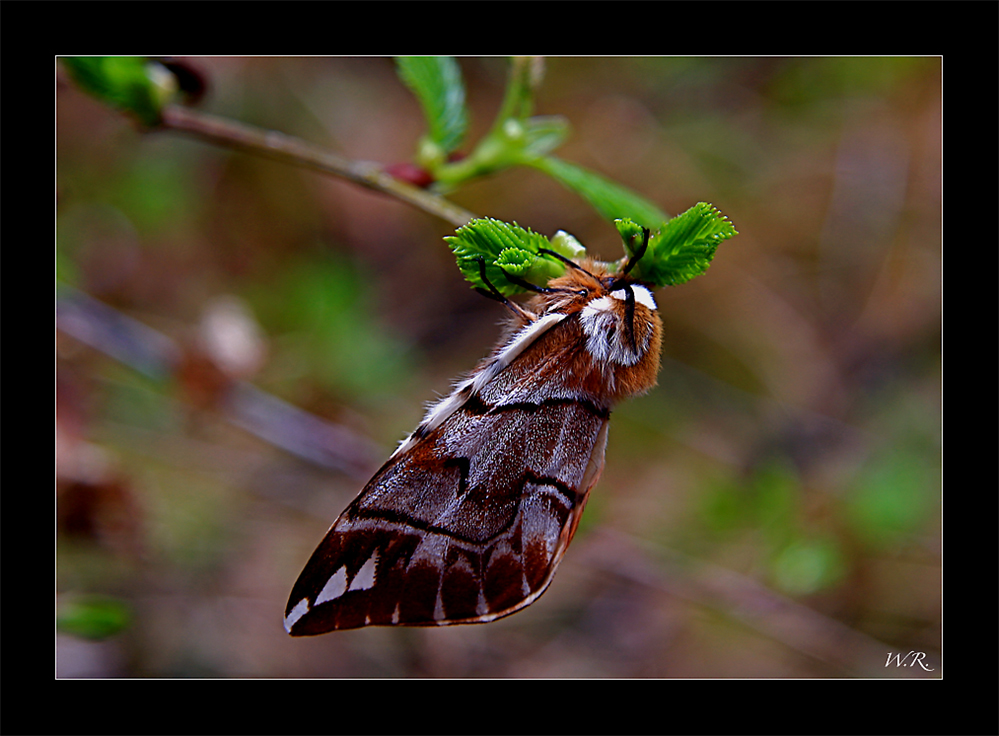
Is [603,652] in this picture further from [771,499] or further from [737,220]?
[737,220]

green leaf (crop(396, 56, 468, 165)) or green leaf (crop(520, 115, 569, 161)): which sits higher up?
green leaf (crop(396, 56, 468, 165))

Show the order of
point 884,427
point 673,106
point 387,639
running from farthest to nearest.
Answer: point 673,106, point 884,427, point 387,639

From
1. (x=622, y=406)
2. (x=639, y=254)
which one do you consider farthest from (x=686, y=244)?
(x=622, y=406)

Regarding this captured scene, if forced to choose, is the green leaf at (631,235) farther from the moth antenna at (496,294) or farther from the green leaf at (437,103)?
the green leaf at (437,103)

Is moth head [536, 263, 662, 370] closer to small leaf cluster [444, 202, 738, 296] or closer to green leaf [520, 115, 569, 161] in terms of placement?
small leaf cluster [444, 202, 738, 296]

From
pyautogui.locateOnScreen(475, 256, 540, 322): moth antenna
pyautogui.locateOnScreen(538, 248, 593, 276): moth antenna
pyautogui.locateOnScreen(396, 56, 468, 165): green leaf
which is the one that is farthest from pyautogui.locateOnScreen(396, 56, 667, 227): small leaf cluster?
pyautogui.locateOnScreen(475, 256, 540, 322): moth antenna

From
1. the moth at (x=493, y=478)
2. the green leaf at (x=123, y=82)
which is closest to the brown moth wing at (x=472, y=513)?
the moth at (x=493, y=478)
